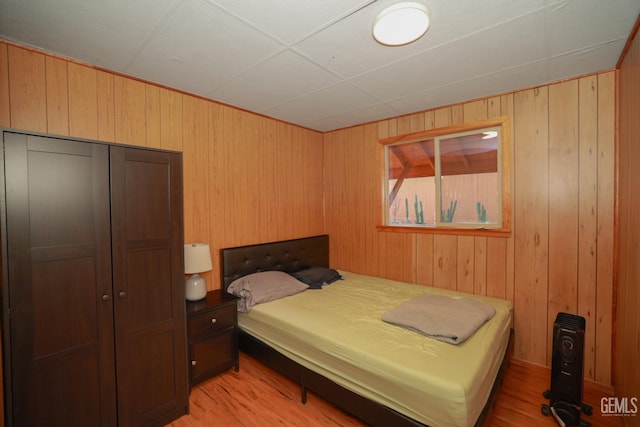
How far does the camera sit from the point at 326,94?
2711 millimetres

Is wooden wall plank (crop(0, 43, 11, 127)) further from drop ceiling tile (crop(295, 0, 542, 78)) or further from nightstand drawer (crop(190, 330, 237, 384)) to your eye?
nightstand drawer (crop(190, 330, 237, 384))

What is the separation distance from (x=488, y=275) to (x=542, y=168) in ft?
3.73

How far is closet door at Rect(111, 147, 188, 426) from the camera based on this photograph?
1756mm

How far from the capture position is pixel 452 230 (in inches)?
119

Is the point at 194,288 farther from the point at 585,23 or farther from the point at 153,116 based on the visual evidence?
the point at 585,23

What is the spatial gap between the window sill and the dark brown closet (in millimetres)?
2427

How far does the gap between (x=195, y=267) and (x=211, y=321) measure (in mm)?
480

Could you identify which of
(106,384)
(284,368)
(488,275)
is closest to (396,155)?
(488,275)

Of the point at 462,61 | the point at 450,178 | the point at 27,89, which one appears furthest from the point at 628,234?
the point at 27,89

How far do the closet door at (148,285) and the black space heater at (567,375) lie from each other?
2.64 metres

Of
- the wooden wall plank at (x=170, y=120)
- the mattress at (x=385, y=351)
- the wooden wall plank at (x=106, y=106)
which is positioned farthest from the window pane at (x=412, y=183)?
the wooden wall plank at (x=106, y=106)

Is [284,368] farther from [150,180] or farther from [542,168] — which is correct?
[542,168]

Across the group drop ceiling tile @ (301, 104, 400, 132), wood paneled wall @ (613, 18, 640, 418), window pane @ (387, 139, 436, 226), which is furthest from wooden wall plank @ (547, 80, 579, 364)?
drop ceiling tile @ (301, 104, 400, 132)

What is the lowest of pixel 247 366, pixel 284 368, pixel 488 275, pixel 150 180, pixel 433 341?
Answer: pixel 247 366
